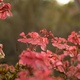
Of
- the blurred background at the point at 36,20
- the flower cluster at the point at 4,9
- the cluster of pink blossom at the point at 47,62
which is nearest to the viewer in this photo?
the cluster of pink blossom at the point at 47,62

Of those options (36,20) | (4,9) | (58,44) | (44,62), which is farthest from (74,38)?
(36,20)

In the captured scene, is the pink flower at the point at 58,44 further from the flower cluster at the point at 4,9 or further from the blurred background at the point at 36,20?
the blurred background at the point at 36,20

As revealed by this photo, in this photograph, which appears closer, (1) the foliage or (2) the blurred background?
(1) the foliage

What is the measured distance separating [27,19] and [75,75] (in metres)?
11.1

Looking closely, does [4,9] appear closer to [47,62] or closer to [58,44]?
[58,44]

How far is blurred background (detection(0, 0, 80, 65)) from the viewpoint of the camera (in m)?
11.6

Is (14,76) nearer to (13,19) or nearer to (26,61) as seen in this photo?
(26,61)

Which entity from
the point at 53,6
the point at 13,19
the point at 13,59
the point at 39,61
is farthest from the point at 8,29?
the point at 39,61

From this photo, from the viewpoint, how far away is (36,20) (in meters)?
12.9

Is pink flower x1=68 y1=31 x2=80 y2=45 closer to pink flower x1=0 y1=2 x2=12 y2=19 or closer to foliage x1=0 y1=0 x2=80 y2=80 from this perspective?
foliage x1=0 y1=0 x2=80 y2=80

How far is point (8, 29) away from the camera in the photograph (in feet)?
39.4

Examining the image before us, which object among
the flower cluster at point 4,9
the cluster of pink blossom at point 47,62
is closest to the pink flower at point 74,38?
the cluster of pink blossom at point 47,62

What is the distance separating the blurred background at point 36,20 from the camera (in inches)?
458

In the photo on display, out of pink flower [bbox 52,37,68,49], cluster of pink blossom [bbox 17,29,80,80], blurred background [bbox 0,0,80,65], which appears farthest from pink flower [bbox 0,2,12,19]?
blurred background [bbox 0,0,80,65]
